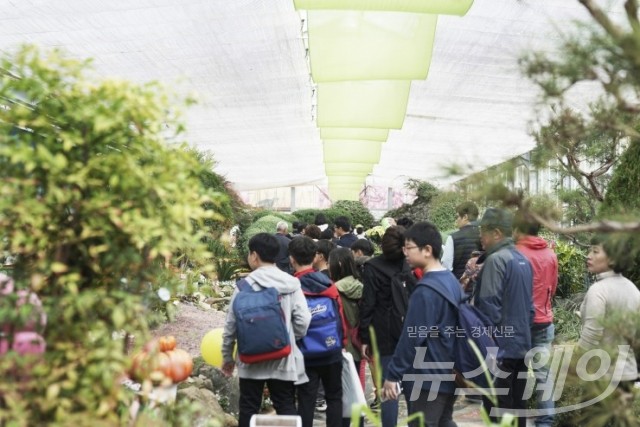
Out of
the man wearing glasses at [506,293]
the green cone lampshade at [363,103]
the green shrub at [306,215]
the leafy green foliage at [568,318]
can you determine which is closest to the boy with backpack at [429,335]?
the man wearing glasses at [506,293]

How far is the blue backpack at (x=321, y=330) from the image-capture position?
441 cm

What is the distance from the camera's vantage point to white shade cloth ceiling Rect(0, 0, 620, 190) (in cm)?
825

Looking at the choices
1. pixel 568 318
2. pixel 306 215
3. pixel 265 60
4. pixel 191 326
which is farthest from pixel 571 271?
pixel 306 215

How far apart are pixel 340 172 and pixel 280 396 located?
2294 centimetres

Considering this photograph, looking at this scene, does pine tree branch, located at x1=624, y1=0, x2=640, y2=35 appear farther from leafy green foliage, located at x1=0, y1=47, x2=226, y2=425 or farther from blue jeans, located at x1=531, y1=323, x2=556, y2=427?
blue jeans, located at x1=531, y1=323, x2=556, y2=427

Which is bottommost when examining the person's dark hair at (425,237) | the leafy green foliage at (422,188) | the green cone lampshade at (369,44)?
the person's dark hair at (425,237)

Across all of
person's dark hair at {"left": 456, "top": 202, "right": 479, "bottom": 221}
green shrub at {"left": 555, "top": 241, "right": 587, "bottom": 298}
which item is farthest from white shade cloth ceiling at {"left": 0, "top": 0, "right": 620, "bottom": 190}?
green shrub at {"left": 555, "top": 241, "right": 587, "bottom": 298}

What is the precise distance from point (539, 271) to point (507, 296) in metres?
0.57

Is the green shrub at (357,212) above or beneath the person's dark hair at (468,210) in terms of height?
above

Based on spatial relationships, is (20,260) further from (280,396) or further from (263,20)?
(263,20)

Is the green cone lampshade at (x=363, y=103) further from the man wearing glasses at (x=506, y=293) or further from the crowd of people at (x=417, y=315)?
the man wearing glasses at (x=506, y=293)

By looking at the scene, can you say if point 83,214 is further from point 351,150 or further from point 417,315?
point 351,150

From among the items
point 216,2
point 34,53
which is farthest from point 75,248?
point 216,2

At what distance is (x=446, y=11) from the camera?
8.60m
